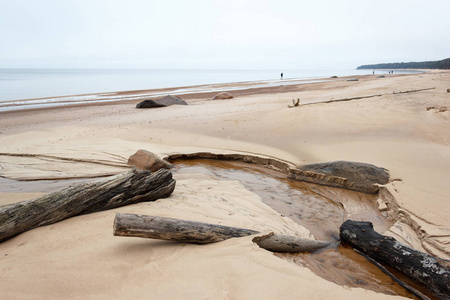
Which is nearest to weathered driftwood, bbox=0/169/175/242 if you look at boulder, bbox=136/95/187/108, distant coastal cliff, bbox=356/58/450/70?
boulder, bbox=136/95/187/108

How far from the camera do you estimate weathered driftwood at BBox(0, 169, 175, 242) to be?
10.7 ft

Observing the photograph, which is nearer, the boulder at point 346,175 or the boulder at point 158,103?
the boulder at point 346,175

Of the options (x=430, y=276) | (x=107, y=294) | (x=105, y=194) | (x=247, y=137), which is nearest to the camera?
(x=107, y=294)

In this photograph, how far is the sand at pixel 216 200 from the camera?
7.93 feet

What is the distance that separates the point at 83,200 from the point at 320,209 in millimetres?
3914

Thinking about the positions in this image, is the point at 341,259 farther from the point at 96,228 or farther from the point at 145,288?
the point at 96,228

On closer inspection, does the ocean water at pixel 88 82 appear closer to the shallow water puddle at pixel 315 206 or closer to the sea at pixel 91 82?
the sea at pixel 91 82

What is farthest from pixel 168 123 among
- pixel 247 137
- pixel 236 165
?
pixel 236 165

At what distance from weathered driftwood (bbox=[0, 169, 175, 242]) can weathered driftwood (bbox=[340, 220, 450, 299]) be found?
115 inches

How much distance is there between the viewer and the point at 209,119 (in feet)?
38.7

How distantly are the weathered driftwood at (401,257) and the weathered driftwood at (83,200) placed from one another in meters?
2.91


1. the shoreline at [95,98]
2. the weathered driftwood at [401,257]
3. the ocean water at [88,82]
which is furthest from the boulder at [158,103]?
the ocean water at [88,82]

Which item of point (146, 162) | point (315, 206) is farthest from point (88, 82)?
point (315, 206)

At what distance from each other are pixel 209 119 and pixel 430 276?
9.69m
